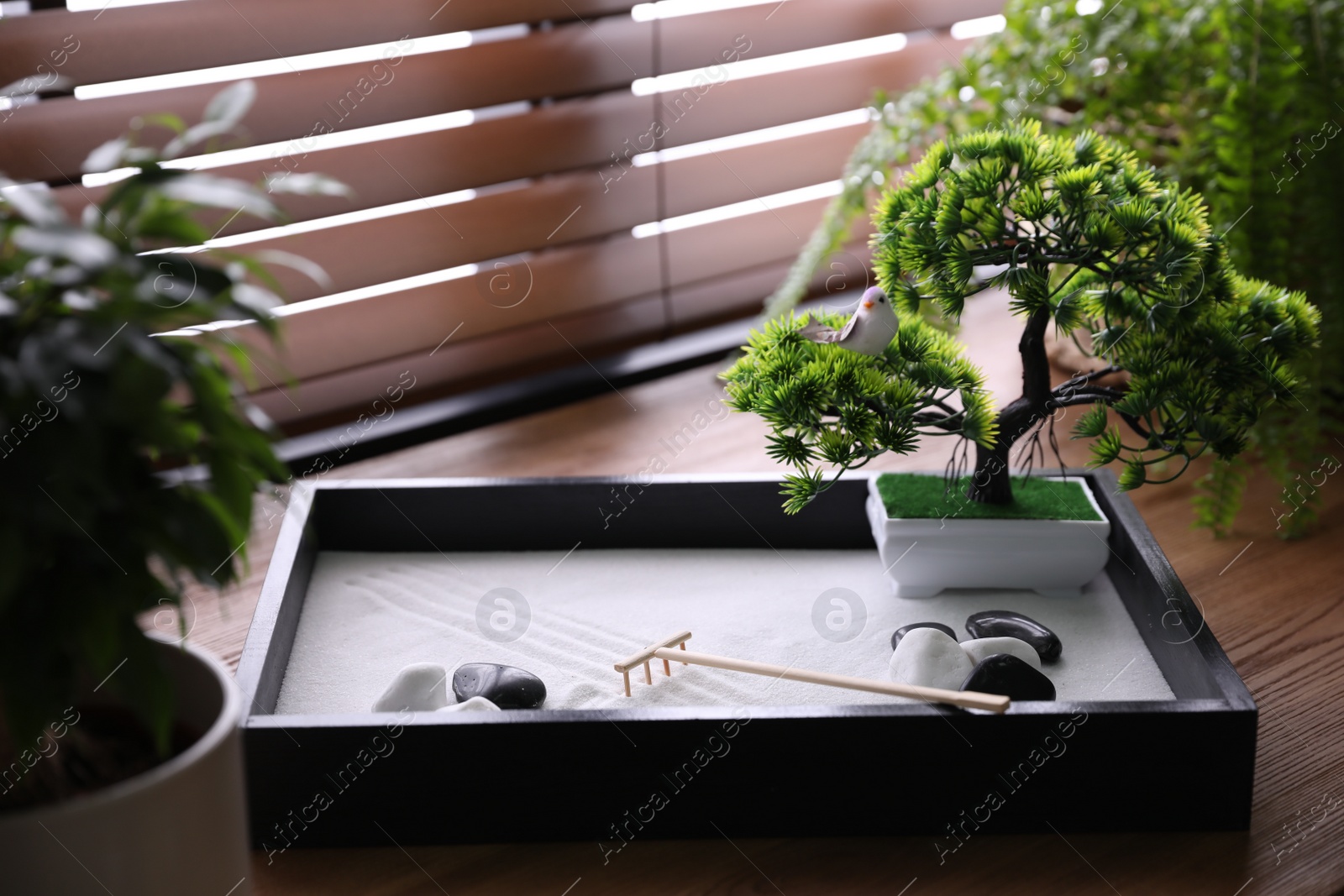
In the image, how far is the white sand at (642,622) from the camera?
3.30 ft

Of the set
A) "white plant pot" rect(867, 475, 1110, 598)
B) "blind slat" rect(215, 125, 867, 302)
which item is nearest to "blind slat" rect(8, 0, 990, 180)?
"blind slat" rect(215, 125, 867, 302)

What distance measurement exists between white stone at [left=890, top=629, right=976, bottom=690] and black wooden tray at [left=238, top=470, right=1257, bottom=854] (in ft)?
0.32

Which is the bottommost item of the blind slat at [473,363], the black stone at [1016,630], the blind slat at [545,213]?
the black stone at [1016,630]

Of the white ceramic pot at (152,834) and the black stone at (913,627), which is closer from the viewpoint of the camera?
the white ceramic pot at (152,834)

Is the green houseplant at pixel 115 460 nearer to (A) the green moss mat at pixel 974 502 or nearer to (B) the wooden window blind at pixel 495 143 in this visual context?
(A) the green moss mat at pixel 974 502

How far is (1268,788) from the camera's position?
0.95 m

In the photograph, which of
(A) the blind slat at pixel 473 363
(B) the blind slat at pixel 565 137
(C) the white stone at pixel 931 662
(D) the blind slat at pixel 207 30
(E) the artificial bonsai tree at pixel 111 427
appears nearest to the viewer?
(E) the artificial bonsai tree at pixel 111 427

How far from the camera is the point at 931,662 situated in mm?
962

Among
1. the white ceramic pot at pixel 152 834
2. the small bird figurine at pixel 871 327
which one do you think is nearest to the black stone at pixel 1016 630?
the small bird figurine at pixel 871 327

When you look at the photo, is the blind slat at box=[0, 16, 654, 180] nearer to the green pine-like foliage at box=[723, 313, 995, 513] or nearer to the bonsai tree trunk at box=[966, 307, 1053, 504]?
the green pine-like foliage at box=[723, 313, 995, 513]

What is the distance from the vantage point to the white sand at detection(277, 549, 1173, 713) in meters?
1.00

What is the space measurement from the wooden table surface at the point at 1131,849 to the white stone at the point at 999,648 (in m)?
→ 0.16

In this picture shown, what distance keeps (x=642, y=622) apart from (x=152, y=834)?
58 centimetres

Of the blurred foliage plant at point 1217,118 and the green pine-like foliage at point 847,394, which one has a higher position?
the blurred foliage plant at point 1217,118
